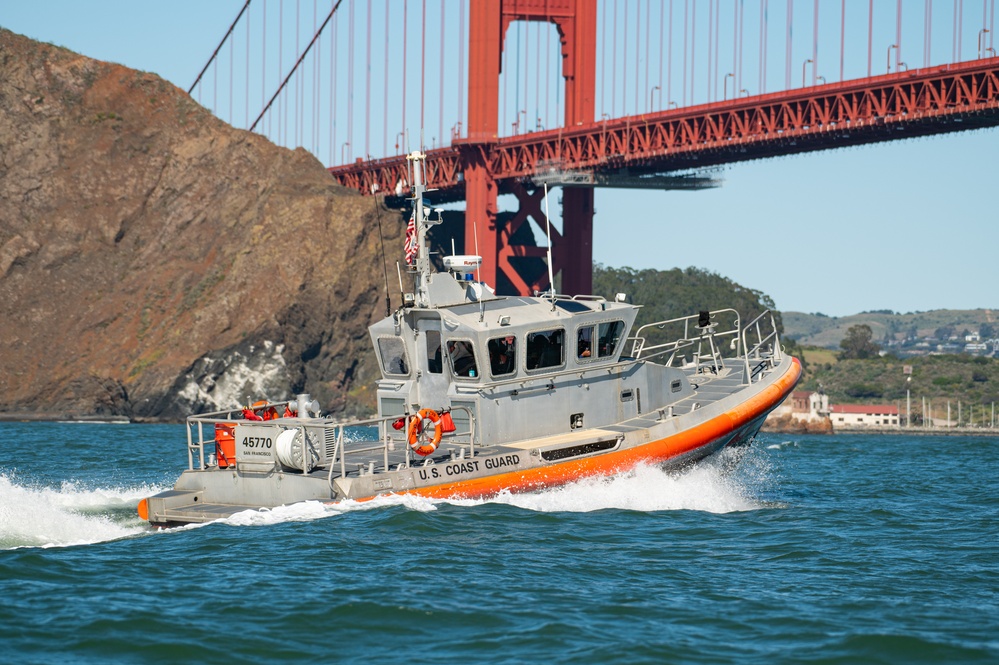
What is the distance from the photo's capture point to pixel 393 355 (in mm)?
20344

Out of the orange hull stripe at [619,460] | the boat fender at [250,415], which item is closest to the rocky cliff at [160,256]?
the boat fender at [250,415]

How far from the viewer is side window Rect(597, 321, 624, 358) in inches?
798

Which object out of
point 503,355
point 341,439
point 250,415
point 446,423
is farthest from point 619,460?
point 250,415

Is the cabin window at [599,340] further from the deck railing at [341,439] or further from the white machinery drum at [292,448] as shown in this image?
the white machinery drum at [292,448]

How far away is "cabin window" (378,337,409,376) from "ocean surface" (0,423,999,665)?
114 inches

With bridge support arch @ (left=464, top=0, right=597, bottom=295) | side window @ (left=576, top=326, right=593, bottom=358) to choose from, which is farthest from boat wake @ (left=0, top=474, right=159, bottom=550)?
bridge support arch @ (left=464, top=0, right=597, bottom=295)

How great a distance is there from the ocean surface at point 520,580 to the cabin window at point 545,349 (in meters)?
1.92

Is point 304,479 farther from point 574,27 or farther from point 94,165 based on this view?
point 94,165

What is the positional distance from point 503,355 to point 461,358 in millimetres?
631

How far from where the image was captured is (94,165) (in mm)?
79375

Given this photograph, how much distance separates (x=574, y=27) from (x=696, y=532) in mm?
57054

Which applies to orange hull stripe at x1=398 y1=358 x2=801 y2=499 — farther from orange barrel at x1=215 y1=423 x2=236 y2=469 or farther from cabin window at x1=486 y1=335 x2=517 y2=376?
orange barrel at x1=215 y1=423 x2=236 y2=469

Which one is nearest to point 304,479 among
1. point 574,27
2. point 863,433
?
point 574,27

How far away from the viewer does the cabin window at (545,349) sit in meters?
19.6
